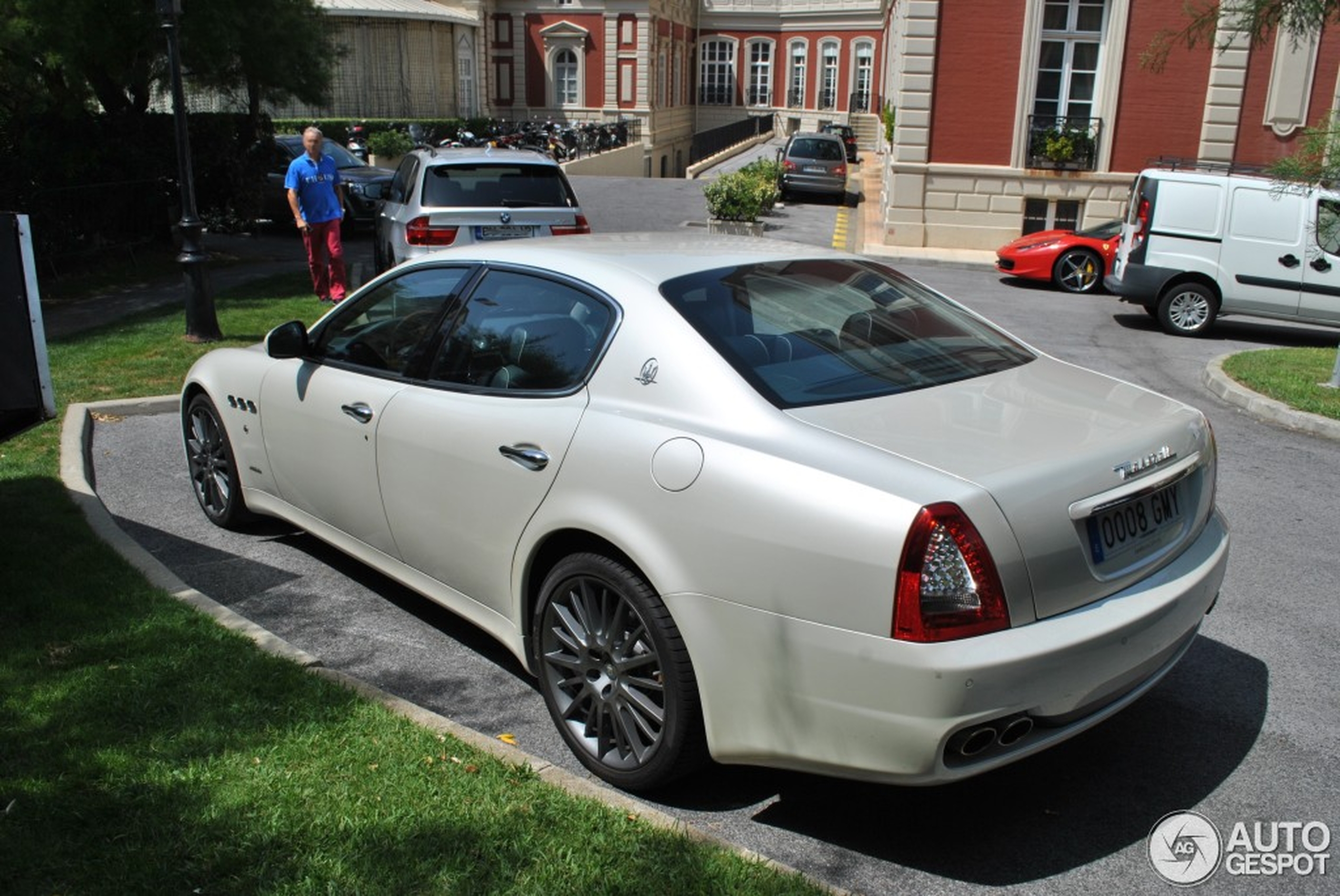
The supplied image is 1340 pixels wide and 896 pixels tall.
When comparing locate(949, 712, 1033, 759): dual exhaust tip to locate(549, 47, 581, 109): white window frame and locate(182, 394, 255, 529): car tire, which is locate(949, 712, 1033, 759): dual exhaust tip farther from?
locate(549, 47, 581, 109): white window frame

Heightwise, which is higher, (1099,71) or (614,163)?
(1099,71)

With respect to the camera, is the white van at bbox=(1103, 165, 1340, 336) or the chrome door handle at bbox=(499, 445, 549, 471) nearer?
the chrome door handle at bbox=(499, 445, 549, 471)

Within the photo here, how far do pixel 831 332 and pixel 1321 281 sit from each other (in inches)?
434

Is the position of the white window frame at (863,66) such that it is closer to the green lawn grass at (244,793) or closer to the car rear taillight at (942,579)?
the green lawn grass at (244,793)

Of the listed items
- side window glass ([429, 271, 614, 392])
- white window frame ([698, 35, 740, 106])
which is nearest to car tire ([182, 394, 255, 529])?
side window glass ([429, 271, 614, 392])

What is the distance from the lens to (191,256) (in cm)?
1027

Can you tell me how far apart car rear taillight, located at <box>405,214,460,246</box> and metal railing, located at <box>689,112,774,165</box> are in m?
34.8

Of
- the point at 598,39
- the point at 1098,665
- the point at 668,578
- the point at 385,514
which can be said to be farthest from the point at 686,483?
the point at 598,39

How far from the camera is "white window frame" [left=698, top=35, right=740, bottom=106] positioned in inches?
2611

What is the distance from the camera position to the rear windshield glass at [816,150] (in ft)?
93.6

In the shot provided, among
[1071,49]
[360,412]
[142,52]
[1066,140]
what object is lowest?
[360,412]

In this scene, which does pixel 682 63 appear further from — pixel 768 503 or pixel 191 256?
pixel 768 503

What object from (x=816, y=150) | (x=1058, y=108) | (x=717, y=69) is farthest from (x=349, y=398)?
(x=717, y=69)

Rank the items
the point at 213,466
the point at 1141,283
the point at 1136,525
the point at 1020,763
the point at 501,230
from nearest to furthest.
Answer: the point at 1136,525
the point at 1020,763
the point at 213,466
the point at 501,230
the point at 1141,283
